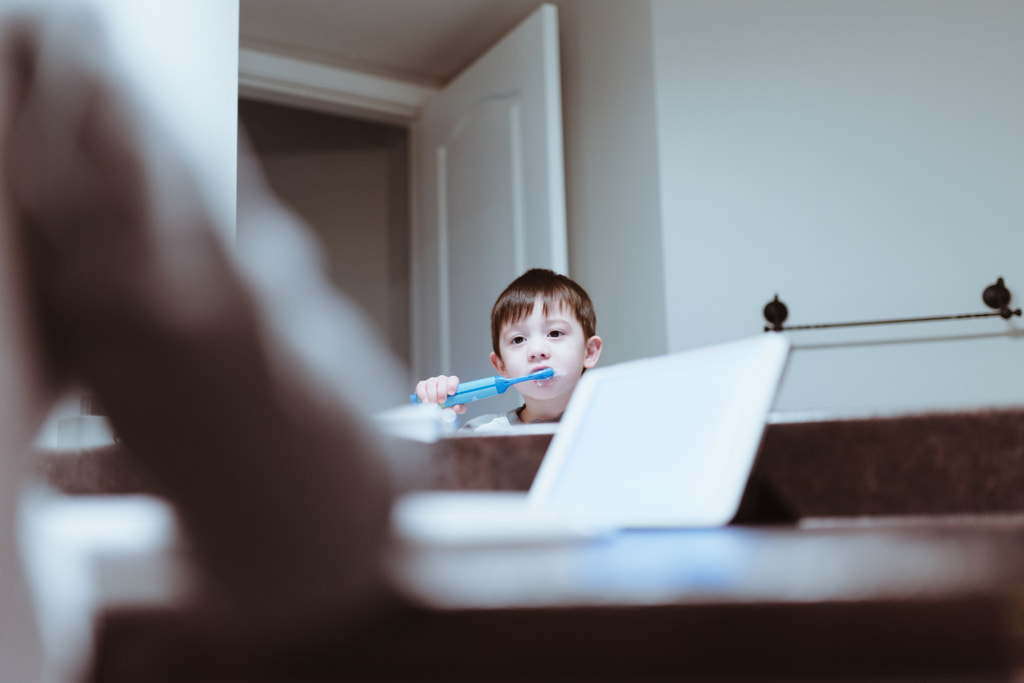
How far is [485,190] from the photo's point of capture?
1965mm

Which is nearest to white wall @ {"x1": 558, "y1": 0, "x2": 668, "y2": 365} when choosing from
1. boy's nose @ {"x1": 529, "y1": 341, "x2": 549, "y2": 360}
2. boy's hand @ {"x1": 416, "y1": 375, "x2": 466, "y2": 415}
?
boy's nose @ {"x1": 529, "y1": 341, "x2": 549, "y2": 360}

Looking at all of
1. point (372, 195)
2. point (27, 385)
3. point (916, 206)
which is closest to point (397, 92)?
point (372, 195)

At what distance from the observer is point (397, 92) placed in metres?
2.25

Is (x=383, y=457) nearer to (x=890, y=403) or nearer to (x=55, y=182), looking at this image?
(x=55, y=182)

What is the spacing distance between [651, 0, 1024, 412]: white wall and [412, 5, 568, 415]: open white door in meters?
0.25

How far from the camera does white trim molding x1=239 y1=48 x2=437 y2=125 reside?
6.72ft

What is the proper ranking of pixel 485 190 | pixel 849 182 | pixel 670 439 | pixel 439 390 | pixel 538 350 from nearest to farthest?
pixel 670 439 < pixel 439 390 < pixel 538 350 < pixel 849 182 < pixel 485 190

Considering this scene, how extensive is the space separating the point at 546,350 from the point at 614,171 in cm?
74

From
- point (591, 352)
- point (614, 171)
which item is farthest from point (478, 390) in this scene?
point (614, 171)

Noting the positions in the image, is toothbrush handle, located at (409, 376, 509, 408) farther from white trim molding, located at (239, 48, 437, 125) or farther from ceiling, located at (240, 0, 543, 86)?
white trim molding, located at (239, 48, 437, 125)

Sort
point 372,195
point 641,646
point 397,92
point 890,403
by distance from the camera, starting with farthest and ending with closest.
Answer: point 372,195, point 397,92, point 890,403, point 641,646

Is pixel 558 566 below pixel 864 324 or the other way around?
below

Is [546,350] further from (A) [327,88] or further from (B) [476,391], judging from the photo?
(A) [327,88]

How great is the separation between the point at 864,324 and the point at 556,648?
1513 mm
